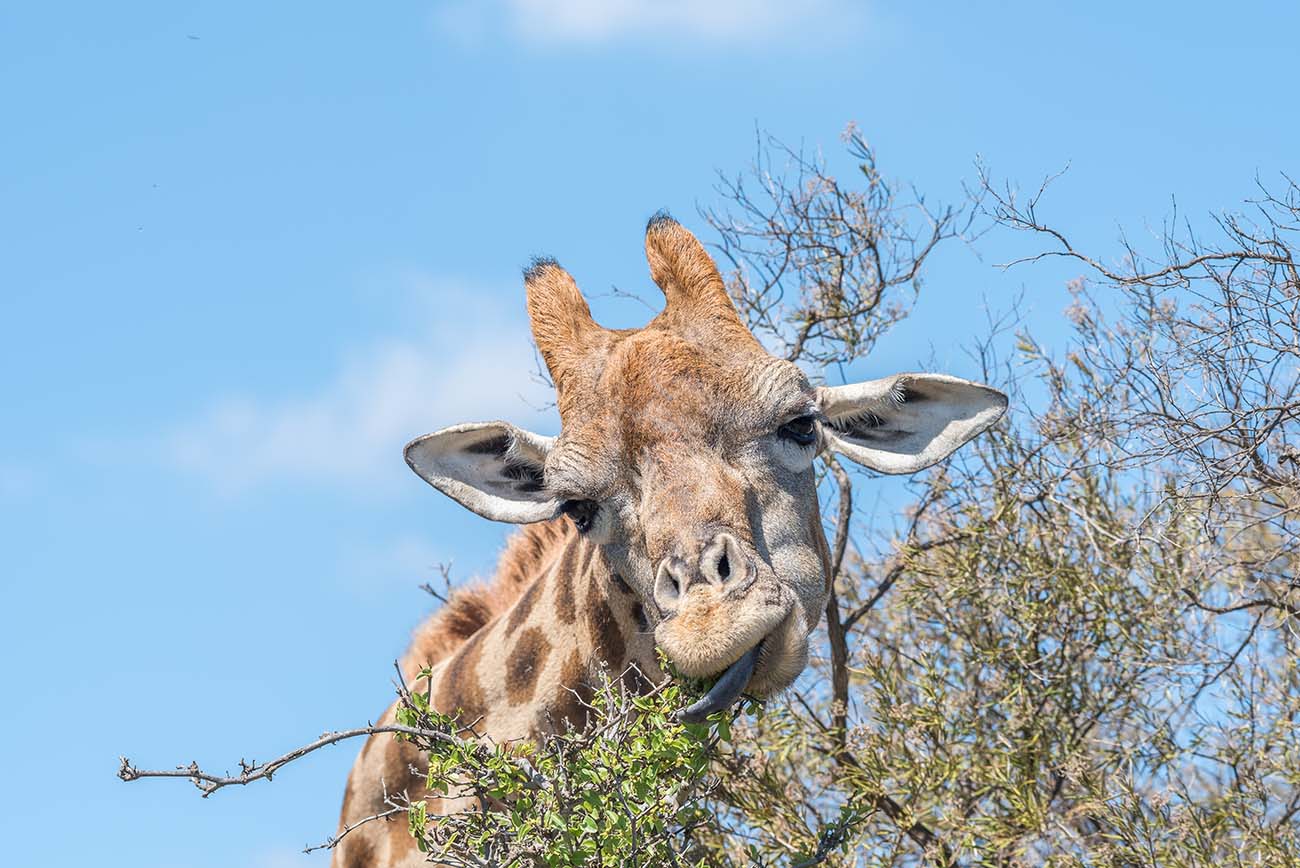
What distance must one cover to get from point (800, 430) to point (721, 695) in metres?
1.11

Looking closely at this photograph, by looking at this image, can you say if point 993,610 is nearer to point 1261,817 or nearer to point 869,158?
point 1261,817

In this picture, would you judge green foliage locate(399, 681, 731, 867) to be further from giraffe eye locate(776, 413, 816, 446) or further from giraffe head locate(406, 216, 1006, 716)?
giraffe eye locate(776, 413, 816, 446)

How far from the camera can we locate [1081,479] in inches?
302

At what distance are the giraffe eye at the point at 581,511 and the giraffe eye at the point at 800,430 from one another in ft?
2.08

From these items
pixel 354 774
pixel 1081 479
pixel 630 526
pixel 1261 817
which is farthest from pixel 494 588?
pixel 1261 817

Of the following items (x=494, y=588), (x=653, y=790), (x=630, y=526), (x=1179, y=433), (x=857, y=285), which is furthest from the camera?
(x=857, y=285)

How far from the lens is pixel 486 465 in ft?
19.4

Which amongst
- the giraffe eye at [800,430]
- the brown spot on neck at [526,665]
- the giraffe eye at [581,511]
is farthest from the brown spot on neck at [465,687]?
the giraffe eye at [800,430]

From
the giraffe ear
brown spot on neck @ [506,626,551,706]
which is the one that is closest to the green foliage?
brown spot on neck @ [506,626,551,706]

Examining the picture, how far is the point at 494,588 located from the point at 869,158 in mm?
2885

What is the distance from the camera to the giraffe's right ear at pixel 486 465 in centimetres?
580

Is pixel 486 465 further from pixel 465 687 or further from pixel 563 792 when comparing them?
pixel 563 792

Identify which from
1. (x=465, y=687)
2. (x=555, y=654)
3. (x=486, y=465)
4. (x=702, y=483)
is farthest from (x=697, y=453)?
(x=465, y=687)

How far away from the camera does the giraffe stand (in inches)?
193
